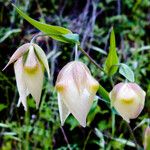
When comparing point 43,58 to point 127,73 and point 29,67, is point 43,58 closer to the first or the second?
point 29,67

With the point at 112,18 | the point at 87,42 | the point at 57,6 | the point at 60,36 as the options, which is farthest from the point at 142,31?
the point at 60,36

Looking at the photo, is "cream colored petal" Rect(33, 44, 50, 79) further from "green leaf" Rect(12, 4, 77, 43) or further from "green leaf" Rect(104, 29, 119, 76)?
"green leaf" Rect(104, 29, 119, 76)

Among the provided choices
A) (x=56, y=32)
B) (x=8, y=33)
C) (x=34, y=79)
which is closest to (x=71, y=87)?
(x=34, y=79)

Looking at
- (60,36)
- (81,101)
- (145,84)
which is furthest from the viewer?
(145,84)

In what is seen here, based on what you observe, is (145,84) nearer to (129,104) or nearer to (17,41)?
(17,41)

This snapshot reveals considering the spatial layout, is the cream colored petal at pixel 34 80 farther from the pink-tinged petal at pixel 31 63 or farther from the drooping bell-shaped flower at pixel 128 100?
the drooping bell-shaped flower at pixel 128 100

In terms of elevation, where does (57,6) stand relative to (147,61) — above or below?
above

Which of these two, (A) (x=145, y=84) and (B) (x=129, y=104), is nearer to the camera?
(B) (x=129, y=104)
